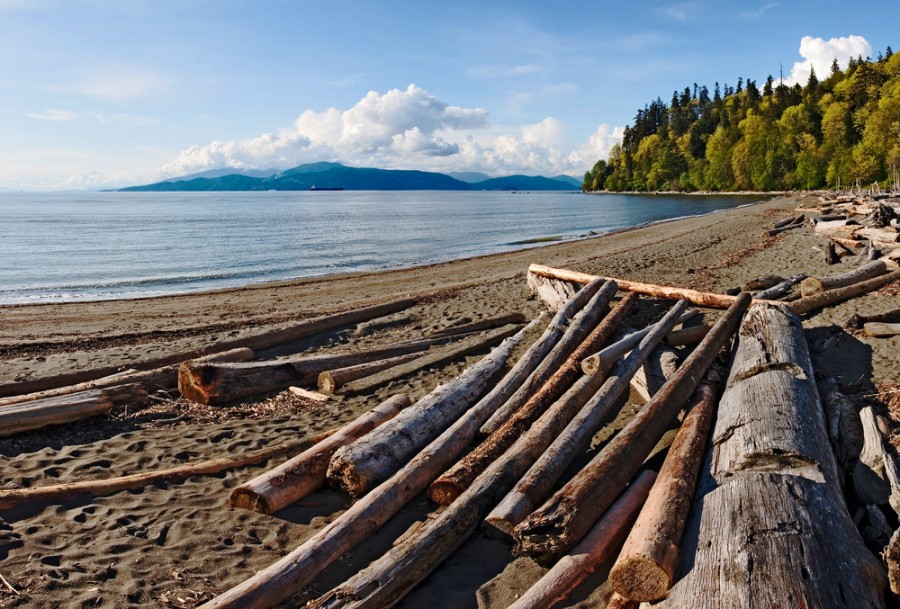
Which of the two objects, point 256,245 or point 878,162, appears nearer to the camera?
point 256,245

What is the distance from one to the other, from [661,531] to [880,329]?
6784 millimetres

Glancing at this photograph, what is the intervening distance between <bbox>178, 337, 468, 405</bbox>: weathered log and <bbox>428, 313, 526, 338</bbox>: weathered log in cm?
234

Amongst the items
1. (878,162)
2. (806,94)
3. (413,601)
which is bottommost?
(413,601)

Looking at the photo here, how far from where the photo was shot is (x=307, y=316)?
571 inches

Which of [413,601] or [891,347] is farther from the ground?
[891,347]

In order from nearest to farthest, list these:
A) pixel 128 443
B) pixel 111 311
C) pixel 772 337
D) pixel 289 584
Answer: pixel 289 584
pixel 128 443
pixel 772 337
pixel 111 311

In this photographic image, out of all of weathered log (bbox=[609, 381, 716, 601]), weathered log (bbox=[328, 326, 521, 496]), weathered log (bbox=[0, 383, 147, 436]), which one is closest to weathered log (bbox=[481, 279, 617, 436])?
weathered log (bbox=[328, 326, 521, 496])

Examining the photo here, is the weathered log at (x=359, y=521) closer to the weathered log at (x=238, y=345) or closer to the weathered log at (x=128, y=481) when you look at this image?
the weathered log at (x=128, y=481)

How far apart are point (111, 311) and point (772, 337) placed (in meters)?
17.2

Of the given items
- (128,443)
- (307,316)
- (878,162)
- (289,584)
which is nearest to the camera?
(289,584)

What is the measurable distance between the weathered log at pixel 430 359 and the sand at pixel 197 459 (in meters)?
0.24

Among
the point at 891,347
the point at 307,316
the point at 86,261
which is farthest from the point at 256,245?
the point at 891,347

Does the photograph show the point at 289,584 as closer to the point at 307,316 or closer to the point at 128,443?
the point at 128,443

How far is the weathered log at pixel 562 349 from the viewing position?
6.28 meters
